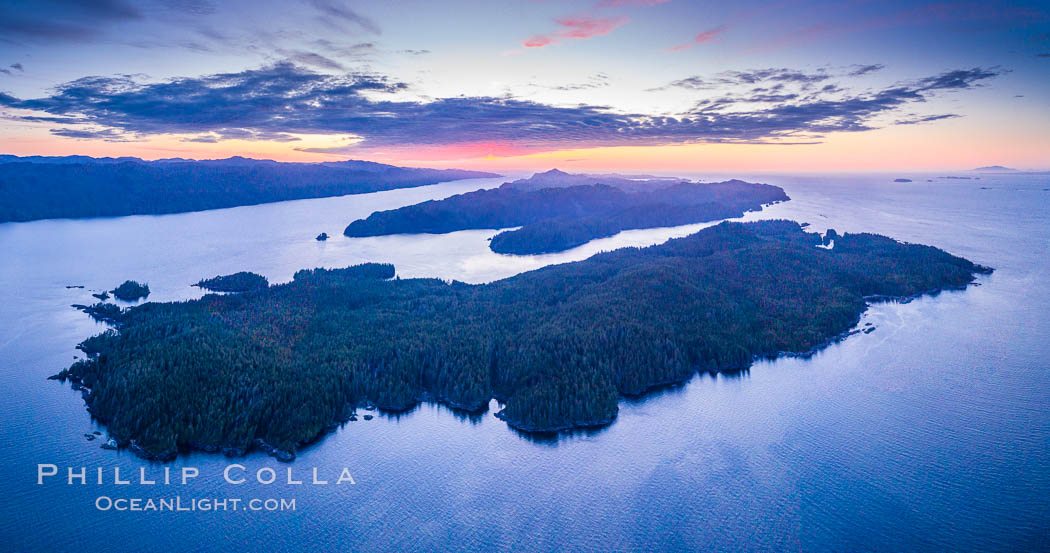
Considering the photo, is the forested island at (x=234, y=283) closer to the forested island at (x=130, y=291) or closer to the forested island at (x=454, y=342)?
the forested island at (x=130, y=291)

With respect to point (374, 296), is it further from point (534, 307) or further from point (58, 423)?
point (58, 423)

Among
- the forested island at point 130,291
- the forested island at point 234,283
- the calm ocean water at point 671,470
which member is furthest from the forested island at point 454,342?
the forested island at point 130,291

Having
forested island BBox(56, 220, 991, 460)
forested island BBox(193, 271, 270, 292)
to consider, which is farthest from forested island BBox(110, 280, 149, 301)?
forested island BBox(56, 220, 991, 460)

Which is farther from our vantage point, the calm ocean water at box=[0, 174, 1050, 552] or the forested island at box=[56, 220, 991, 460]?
the forested island at box=[56, 220, 991, 460]

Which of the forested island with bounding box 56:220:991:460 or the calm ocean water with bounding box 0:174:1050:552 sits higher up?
the forested island with bounding box 56:220:991:460

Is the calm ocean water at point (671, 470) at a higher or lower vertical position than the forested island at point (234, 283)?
lower

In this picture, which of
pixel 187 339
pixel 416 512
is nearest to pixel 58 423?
pixel 187 339

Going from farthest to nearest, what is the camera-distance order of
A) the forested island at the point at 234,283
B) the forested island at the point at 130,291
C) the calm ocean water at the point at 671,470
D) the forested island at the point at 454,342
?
the forested island at the point at 234,283 → the forested island at the point at 130,291 → the forested island at the point at 454,342 → the calm ocean water at the point at 671,470

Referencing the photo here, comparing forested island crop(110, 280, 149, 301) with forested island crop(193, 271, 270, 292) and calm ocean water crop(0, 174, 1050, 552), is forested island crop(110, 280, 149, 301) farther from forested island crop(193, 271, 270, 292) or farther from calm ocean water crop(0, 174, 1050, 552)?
calm ocean water crop(0, 174, 1050, 552)
